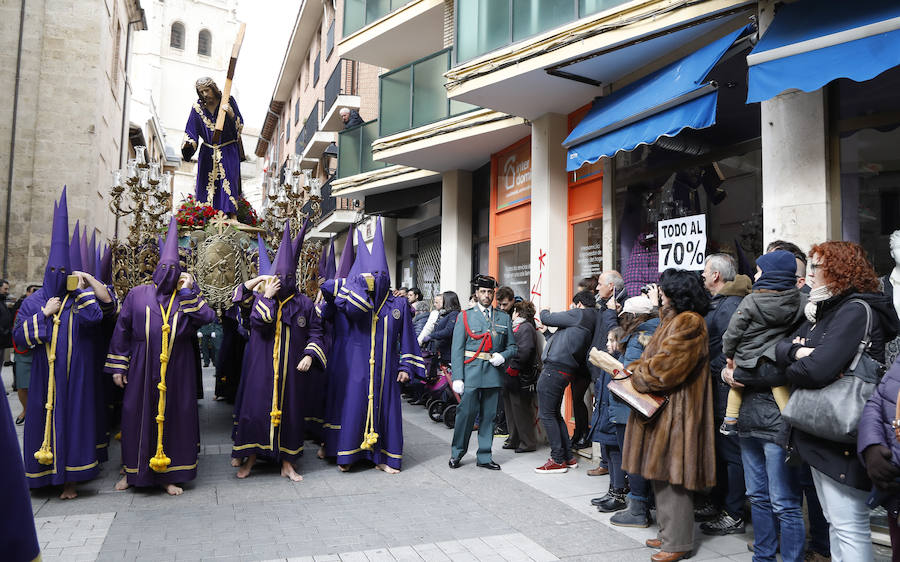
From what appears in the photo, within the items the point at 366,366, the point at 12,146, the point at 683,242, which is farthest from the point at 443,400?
the point at 12,146

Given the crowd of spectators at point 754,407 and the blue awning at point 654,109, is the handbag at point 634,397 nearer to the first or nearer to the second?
the crowd of spectators at point 754,407

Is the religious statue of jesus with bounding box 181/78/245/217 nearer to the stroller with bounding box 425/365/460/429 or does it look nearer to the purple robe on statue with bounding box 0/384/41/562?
the stroller with bounding box 425/365/460/429

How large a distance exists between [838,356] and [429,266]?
13888 millimetres

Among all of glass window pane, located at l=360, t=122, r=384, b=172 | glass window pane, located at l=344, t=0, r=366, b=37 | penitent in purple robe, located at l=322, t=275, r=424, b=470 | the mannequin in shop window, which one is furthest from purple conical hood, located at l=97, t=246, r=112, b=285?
glass window pane, located at l=344, t=0, r=366, b=37

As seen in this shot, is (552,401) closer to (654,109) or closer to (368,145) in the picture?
(654,109)

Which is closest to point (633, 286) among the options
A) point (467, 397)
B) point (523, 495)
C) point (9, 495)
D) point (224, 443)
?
point (467, 397)

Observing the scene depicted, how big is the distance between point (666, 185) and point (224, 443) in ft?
20.9

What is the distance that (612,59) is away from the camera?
7727mm

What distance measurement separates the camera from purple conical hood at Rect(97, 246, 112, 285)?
25.6ft

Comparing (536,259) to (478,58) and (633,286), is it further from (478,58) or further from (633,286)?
(478,58)

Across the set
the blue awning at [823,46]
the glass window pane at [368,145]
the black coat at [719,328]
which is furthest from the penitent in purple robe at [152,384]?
the glass window pane at [368,145]

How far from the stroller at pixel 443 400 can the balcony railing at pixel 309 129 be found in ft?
56.5

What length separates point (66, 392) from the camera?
6.03 m

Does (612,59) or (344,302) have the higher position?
(612,59)
